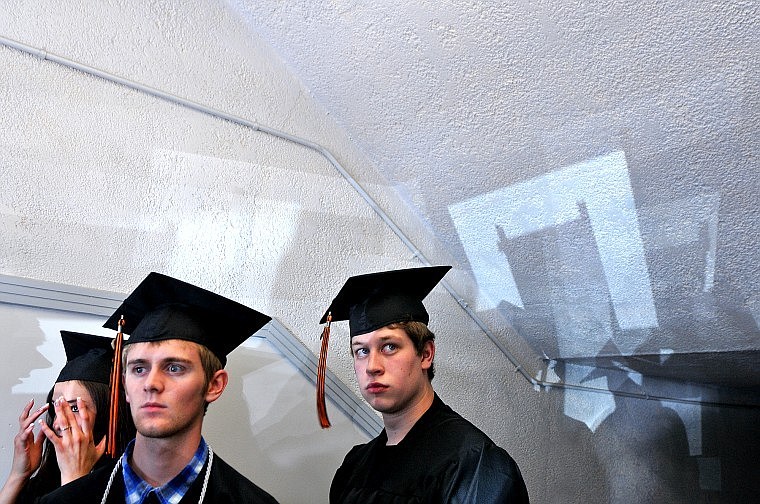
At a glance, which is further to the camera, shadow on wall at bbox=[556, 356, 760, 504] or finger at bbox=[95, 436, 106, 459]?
shadow on wall at bbox=[556, 356, 760, 504]

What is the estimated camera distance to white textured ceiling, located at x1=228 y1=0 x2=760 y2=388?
7.75 feet

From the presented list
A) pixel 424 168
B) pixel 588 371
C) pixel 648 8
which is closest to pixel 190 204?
pixel 424 168

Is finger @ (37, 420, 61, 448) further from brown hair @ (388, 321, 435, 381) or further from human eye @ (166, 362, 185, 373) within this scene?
brown hair @ (388, 321, 435, 381)

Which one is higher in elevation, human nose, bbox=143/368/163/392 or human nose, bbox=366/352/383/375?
human nose, bbox=143/368/163/392

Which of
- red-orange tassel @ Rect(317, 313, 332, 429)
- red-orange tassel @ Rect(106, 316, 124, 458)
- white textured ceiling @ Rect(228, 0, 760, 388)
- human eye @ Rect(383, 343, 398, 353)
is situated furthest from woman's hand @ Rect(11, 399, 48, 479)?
white textured ceiling @ Rect(228, 0, 760, 388)

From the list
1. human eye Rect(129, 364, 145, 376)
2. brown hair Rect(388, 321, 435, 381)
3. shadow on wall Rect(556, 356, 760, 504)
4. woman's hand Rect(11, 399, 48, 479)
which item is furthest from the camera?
shadow on wall Rect(556, 356, 760, 504)

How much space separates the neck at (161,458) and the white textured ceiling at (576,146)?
1.67m

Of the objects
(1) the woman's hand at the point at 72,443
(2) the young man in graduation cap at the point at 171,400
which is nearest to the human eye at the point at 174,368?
(2) the young man in graduation cap at the point at 171,400

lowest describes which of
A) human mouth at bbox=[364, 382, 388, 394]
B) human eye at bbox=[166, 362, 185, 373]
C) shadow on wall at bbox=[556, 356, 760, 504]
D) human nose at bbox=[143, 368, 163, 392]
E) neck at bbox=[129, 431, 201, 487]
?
shadow on wall at bbox=[556, 356, 760, 504]

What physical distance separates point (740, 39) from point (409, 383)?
1.36 m

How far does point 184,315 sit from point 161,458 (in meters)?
0.36

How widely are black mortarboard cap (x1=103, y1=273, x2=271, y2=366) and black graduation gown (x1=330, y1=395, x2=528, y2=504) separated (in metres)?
0.61

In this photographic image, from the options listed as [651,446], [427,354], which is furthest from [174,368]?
[651,446]

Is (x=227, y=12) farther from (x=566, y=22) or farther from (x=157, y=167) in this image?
(x=566, y=22)
